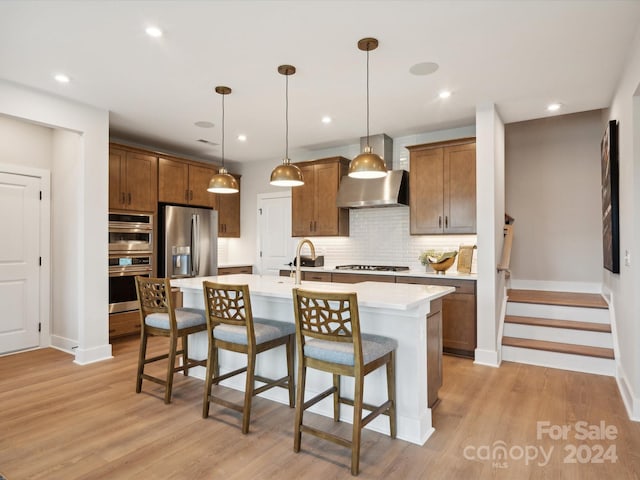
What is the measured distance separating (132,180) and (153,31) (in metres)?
2.81

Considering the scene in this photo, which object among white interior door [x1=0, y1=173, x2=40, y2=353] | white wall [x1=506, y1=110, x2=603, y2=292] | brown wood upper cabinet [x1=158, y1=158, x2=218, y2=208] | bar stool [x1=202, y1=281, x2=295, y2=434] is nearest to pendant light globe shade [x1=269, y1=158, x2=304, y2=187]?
bar stool [x1=202, y1=281, x2=295, y2=434]

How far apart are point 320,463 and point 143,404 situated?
162 centimetres

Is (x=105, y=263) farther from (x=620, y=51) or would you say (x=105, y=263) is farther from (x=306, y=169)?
(x=620, y=51)

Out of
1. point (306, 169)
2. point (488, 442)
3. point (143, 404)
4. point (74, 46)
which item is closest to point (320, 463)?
point (488, 442)

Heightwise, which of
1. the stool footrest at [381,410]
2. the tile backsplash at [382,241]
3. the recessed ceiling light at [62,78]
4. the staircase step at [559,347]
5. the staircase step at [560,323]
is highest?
the recessed ceiling light at [62,78]

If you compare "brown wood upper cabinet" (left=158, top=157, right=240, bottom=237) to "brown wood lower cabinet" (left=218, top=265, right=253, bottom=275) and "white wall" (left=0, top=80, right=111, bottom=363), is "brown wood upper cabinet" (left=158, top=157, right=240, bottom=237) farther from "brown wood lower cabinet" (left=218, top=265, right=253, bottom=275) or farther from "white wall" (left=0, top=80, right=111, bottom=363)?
"white wall" (left=0, top=80, right=111, bottom=363)

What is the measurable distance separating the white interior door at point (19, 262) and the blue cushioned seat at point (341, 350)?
162 inches

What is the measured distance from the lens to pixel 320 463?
226 cm

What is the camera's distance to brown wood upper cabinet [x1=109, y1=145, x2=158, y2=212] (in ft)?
16.0

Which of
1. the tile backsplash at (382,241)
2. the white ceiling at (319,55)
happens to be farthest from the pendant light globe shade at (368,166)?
the tile backsplash at (382,241)

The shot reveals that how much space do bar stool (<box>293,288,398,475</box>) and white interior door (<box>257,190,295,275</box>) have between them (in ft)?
13.7

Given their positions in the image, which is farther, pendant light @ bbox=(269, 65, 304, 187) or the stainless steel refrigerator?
the stainless steel refrigerator

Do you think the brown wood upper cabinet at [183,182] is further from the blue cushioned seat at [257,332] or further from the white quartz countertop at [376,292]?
the blue cushioned seat at [257,332]

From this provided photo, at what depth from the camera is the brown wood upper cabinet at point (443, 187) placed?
15.0ft
